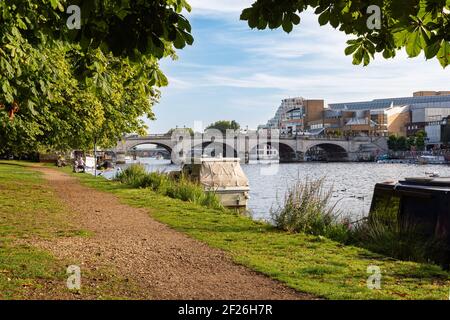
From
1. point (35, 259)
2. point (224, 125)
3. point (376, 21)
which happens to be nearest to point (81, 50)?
point (35, 259)

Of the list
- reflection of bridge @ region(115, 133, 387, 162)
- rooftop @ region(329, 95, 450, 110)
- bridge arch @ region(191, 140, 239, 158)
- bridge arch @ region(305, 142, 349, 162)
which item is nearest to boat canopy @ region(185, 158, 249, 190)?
reflection of bridge @ region(115, 133, 387, 162)

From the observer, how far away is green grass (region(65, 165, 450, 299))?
6676 millimetres

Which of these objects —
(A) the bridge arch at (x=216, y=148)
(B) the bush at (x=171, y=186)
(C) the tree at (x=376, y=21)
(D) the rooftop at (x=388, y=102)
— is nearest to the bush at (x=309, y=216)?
(B) the bush at (x=171, y=186)

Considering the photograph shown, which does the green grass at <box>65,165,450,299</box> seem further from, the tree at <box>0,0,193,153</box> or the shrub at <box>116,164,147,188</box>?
the shrub at <box>116,164,147,188</box>

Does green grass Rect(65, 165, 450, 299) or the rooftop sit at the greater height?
the rooftop

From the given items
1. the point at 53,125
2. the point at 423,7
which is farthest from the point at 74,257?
the point at 53,125

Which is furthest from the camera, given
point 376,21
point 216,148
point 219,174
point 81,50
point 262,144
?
point 216,148

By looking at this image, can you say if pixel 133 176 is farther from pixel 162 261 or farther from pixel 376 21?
pixel 376 21

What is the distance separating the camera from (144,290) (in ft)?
21.1

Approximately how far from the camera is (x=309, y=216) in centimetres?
1289

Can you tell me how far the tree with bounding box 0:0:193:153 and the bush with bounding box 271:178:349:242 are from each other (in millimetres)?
4419

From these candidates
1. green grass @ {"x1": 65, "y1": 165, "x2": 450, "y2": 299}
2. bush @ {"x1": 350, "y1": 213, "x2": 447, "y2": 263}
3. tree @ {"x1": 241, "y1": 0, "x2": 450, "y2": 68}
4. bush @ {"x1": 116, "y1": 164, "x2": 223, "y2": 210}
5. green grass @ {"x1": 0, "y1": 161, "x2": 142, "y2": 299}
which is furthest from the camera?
bush @ {"x1": 116, "y1": 164, "x2": 223, "y2": 210}

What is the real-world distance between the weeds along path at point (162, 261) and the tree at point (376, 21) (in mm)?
2952

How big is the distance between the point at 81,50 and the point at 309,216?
7580 mm
